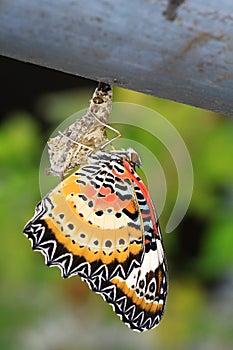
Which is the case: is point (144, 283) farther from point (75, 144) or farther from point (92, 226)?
point (75, 144)

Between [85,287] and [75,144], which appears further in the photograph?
[85,287]

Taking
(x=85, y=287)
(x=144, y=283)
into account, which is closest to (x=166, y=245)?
(x=85, y=287)

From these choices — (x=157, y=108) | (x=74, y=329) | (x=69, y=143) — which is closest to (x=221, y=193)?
(x=157, y=108)

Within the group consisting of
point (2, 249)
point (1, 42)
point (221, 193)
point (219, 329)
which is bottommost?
point (1, 42)

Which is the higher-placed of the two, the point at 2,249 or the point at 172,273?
the point at 172,273

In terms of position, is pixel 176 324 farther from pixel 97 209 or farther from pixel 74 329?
pixel 97 209

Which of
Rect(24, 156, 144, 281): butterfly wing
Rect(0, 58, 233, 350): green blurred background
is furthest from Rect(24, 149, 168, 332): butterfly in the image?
Rect(0, 58, 233, 350): green blurred background

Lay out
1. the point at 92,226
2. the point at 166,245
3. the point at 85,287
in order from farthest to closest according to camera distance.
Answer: the point at 85,287 < the point at 166,245 < the point at 92,226
